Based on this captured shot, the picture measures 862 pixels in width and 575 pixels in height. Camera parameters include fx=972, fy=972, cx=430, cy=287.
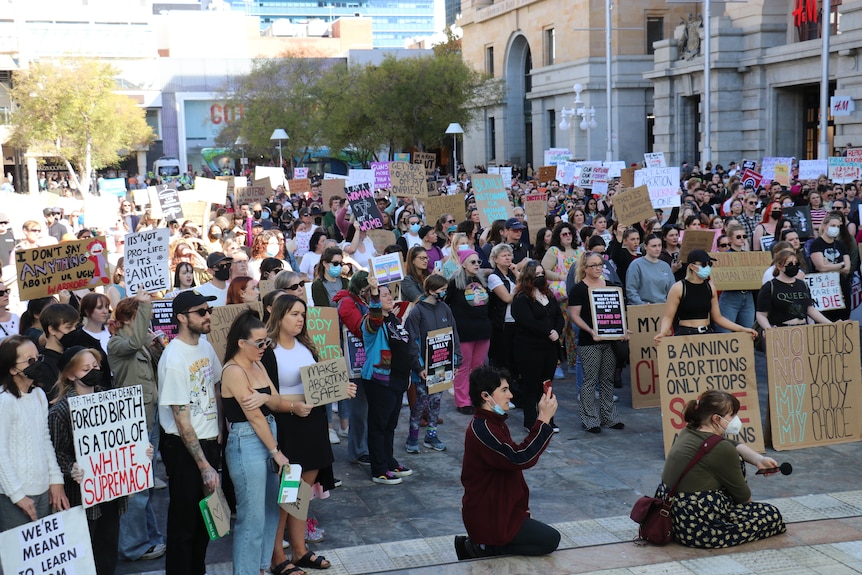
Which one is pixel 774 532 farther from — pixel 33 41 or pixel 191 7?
pixel 191 7

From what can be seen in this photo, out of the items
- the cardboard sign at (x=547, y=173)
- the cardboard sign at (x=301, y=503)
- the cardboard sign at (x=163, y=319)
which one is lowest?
the cardboard sign at (x=301, y=503)

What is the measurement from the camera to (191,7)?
5089 inches

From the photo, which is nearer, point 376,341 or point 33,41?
point 376,341

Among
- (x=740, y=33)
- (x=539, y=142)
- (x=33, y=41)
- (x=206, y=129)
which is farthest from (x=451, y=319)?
(x=206, y=129)

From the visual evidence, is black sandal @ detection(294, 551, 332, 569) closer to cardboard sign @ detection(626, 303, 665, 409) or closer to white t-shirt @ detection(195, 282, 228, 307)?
white t-shirt @ detection(195, 282, 228, 307)

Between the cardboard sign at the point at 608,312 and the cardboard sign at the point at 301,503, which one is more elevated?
the cardboard sign at the point at 608,312

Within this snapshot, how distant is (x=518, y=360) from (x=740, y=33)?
103ft

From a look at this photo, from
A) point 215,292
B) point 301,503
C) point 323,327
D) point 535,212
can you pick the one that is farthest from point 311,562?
point 535,212

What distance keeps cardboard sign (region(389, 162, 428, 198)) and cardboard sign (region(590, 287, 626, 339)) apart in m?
9.81

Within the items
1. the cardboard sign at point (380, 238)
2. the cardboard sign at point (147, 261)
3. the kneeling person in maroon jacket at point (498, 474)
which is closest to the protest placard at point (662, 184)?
the cardboard sign at point (380, 238)

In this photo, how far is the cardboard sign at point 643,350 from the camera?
10.2 metres

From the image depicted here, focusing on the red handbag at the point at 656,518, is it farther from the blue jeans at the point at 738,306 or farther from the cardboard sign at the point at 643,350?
the blue jeans at the point at 738,306

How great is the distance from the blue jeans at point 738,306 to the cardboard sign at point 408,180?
28.2 feet

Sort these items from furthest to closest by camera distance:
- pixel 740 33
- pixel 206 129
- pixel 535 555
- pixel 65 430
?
pixel 206 129
pixel 740 33
pixel 535 555
pixel 65 430
